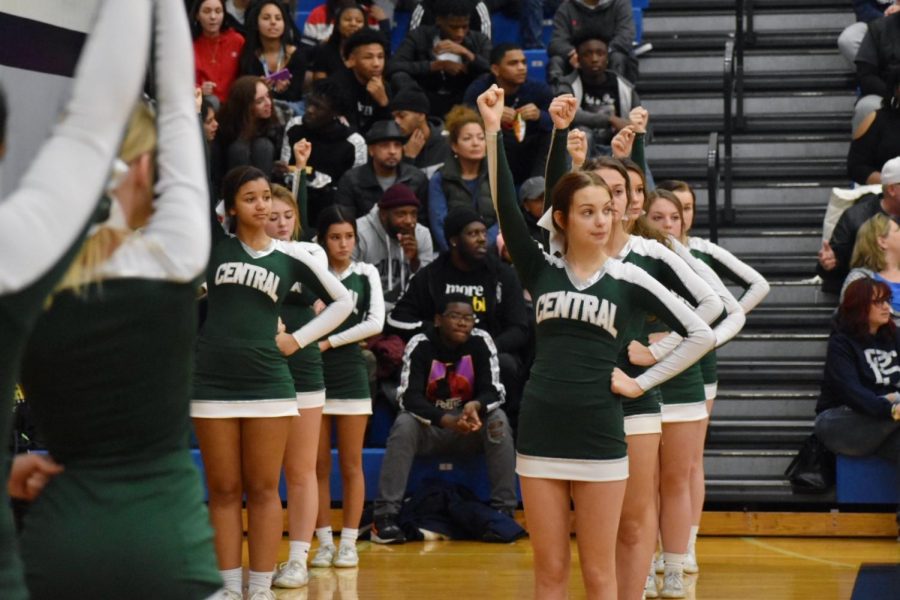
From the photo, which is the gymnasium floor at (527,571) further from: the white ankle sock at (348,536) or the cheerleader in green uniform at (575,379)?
the cheerleader in green uniform at (575,379)

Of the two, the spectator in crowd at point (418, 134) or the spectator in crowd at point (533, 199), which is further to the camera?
the spectator in crowd at point (418, 134)

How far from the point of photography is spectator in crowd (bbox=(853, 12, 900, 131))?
31.7 feet

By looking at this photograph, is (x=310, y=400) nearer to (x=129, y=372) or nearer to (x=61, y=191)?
(x=129, y=372)

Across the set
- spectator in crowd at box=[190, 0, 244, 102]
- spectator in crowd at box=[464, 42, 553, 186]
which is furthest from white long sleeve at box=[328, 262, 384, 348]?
spectator in crowd at box=[190, 0, 244, 102]

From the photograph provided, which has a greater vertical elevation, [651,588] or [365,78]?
[365,78]

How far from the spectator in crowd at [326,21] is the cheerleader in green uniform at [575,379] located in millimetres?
6412

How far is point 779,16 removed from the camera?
11.0m

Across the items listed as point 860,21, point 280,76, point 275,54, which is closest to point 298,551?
point 280,76

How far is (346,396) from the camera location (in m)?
7.19

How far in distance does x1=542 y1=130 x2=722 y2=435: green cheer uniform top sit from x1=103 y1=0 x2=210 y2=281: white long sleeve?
9.13 ft

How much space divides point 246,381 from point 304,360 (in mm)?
967

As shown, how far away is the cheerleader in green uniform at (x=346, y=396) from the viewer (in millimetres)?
7195

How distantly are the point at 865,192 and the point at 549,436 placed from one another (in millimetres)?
5273

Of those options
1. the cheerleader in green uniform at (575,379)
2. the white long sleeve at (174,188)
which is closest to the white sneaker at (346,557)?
the cheerleader in green uniform at (575,379)
